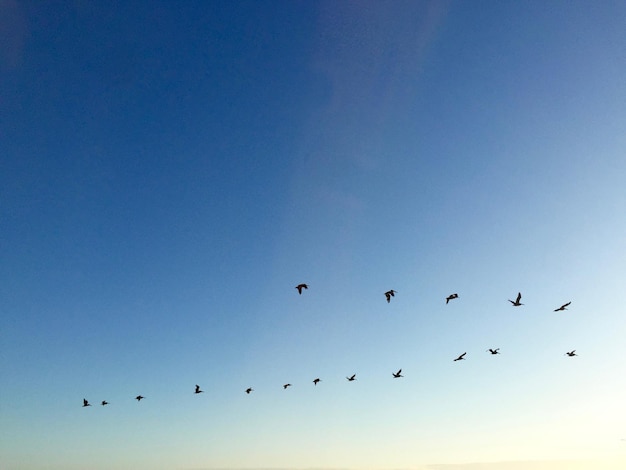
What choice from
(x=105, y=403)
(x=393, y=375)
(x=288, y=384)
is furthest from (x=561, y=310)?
(x=105, y=403)

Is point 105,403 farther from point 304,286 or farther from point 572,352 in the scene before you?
point 572,352

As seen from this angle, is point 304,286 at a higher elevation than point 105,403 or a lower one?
higher

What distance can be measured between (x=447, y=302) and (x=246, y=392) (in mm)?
34763

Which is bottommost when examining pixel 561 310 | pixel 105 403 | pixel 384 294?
pixel 105 403

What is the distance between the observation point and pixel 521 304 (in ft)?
148

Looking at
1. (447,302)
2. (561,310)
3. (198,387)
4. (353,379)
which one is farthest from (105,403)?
(561,310)

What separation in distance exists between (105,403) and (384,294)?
47010 millimetres

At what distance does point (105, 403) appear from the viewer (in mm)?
60344

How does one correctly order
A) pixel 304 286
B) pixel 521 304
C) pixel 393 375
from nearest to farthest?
pixel 521 304
pixel 304 286
pixel 393 375

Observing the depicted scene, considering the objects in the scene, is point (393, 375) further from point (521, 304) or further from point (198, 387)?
point (198, 387)

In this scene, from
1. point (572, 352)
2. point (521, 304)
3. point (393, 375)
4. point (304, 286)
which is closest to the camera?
point (521, 304)

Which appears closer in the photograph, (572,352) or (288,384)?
(572,352)

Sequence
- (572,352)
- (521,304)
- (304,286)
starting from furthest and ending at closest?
(572,352), (304,286), (521,304)

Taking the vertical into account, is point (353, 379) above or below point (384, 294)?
below
